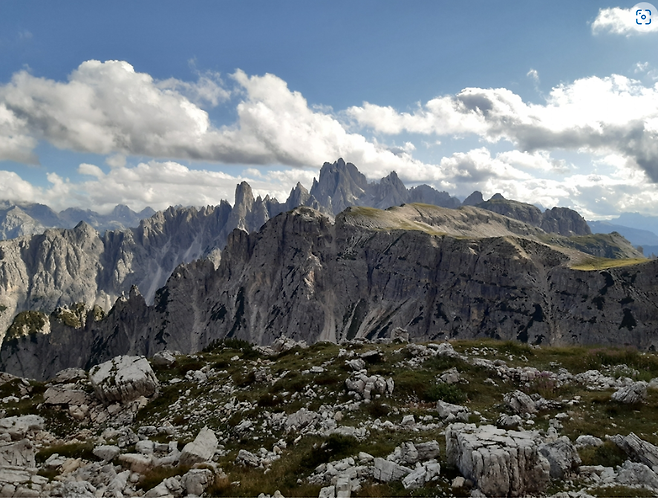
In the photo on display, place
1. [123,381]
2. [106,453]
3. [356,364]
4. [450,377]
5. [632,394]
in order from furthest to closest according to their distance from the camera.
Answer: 1. [123,381]
2. [356,364]
3. [450,377]
4. [632,394]
5. [106,453]

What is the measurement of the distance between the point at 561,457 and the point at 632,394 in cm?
1194

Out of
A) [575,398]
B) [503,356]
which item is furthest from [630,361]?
[575,398]

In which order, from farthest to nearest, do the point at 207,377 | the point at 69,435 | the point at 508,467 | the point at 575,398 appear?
the point at 207,377, the point at 69,435, the point at 575,398, the point at 508,467

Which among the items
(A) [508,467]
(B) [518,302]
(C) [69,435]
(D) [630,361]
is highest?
(A) [508,467]

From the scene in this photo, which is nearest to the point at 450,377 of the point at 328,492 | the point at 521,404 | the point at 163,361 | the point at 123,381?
the point at 521,404

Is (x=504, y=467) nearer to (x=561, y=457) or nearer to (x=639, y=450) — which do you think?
(x=561, y=457)

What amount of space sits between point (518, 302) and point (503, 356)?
584 ft

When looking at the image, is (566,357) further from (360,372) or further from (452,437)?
(452,437)

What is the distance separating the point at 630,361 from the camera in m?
32.2

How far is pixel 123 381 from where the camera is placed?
34031 mm

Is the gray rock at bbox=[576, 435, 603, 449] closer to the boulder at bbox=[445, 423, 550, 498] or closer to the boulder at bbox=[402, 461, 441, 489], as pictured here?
the boulder at bbox=[445, 423, 550, 498]

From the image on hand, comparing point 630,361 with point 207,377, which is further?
point 207,377

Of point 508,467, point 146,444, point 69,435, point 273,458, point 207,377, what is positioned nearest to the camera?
point 508,467

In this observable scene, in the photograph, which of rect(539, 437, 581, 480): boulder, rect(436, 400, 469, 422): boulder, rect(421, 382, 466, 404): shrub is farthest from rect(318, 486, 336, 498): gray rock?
rect(421, 382, 466, 404): shrub
